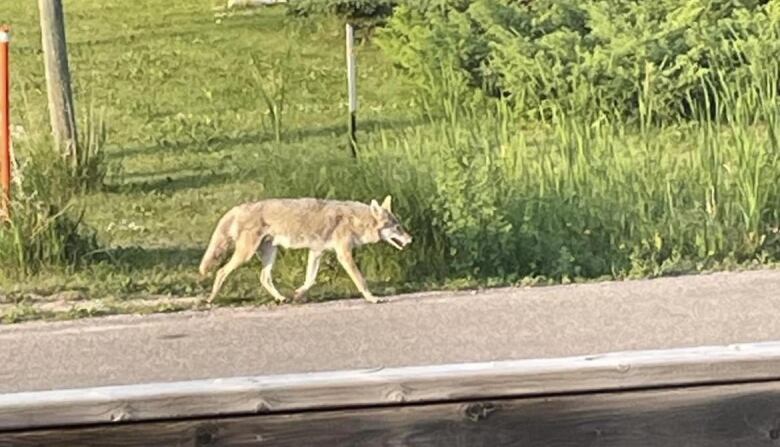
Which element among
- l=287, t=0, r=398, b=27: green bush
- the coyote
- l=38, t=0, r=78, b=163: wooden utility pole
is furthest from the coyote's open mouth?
l=38, t=0, r=78, b=163: wooden utility pole

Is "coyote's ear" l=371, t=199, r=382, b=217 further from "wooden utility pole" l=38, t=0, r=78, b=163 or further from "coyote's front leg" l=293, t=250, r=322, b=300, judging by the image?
"wooden utility pole" l=38, t=0, r=78, b=163

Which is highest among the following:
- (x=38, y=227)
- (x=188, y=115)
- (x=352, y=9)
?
(x=352, y=9)

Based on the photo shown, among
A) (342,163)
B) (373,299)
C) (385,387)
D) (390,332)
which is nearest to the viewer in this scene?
(385,387)

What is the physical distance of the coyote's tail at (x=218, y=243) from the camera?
163 cm

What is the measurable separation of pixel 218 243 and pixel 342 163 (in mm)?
207

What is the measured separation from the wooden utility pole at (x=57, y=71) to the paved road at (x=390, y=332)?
31 cm

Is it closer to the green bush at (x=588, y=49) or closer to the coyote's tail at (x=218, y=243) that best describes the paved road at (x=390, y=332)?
the coyote's tail at (x=218, y=243)

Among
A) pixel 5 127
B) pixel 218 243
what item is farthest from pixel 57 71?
pixel 218 243

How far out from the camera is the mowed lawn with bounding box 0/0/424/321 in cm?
165

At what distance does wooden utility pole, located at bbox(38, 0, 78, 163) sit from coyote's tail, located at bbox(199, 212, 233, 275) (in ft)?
0.76

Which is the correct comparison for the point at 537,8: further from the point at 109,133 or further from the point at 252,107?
the point at 109,133

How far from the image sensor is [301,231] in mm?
1642

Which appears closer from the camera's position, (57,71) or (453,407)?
(453,407)

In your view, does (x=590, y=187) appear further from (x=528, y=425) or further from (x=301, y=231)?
(x=528, y=425)
